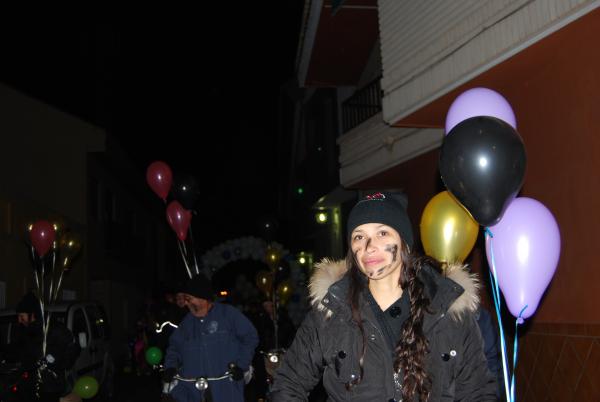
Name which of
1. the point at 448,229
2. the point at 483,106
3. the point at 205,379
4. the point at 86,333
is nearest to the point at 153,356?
the point at 86,333

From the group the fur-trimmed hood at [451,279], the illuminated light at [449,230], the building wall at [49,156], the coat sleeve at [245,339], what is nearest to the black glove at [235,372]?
the coat sleeve at [245,339]

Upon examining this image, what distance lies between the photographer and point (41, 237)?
11367 mm

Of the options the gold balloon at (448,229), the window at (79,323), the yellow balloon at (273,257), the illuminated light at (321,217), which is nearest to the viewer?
the gold balloon at (448,229)

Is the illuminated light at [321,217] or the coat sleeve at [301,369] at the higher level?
the illuminated light at [321,217]

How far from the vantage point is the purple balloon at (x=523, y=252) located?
5.17m

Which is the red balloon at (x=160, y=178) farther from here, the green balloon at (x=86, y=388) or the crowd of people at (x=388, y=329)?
the crowd of people at (x=388, y=329)

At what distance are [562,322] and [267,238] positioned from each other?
34.1 feet

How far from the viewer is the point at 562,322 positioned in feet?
27.1

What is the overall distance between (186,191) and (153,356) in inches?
101

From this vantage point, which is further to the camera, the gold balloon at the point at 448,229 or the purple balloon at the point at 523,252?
the gold balloon at the point at 448,229

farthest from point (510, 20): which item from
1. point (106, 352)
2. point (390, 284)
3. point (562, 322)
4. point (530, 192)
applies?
point (106, 352)

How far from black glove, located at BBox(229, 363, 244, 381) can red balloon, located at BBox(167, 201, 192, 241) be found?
398 cm

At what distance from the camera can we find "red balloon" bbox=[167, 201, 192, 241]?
1155 centimetres

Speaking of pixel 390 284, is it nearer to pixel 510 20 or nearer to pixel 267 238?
pixel 510 20
